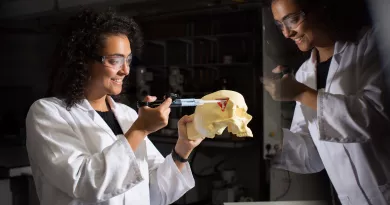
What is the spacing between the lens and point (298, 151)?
95cm

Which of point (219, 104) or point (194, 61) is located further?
point (194, 61)

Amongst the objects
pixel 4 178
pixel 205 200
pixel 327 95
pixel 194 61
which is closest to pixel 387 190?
pixel 327 95

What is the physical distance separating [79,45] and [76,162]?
31 centimetres

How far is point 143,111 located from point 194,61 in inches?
9.6

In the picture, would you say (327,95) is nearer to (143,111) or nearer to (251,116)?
(251,116)

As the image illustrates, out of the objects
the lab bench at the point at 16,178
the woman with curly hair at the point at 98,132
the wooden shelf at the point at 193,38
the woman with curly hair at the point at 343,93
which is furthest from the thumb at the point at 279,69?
the lab bench at the point at 16,178

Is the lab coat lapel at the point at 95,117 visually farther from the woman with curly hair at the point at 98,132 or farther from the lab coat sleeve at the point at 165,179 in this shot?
the lab coat sleeve at the point at 165,179

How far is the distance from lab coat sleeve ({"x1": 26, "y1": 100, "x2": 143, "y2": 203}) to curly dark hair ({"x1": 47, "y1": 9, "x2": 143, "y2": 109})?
8 cm

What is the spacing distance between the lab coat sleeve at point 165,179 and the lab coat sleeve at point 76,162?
162 millimetres

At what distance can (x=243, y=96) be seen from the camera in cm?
96

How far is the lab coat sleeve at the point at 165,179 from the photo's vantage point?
100 centimetres

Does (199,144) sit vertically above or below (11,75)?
below

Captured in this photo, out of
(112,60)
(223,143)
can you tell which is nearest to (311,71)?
(223,143)

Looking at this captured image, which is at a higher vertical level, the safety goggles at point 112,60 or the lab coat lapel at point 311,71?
the safety goggles at point 112,60
